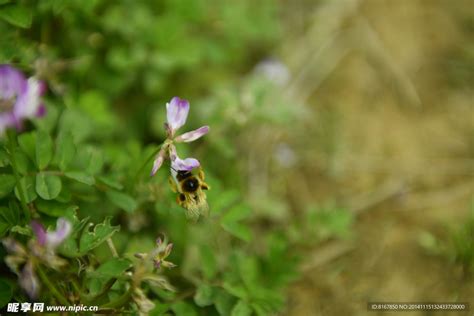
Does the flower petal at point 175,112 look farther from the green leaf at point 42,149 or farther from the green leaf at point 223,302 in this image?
the green leaf at point 223,302

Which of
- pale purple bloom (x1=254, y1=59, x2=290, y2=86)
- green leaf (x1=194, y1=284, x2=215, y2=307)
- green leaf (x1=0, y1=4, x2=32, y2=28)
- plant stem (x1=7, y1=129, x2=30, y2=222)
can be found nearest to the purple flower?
plant stem (x1=7, y1=129, x2=30, y2=222)

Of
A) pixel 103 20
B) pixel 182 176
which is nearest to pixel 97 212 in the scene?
pixel 182 176

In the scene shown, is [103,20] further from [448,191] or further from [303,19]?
[448,191]

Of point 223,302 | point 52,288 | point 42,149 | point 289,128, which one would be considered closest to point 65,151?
point 42,149

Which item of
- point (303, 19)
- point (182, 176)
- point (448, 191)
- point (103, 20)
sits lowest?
point (182, 176)

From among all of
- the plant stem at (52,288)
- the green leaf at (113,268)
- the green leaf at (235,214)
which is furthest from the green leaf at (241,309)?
the plant stem at (52,288)
